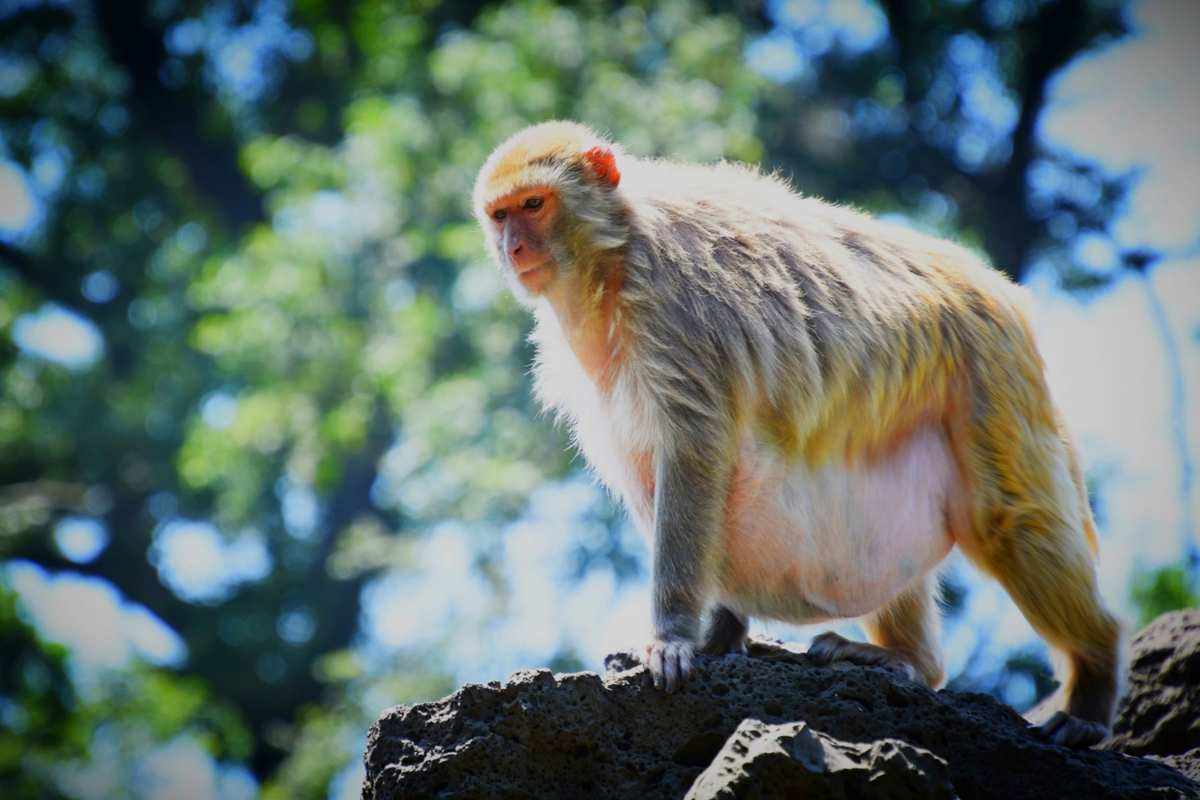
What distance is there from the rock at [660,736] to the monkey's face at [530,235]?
68.7 inches

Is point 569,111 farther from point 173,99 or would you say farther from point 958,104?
point 173,99

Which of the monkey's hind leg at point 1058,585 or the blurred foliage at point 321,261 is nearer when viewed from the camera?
the monkey's hind leg at point 1058,585

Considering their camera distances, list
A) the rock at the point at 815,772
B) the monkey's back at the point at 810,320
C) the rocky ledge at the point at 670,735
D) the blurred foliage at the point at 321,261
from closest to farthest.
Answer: the rock at the point at 815,772
the rocky ledge at the point at 670,735
the monkey's back at the point at 810,320
the blurred foliage at the point at 321,261

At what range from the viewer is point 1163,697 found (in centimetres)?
577

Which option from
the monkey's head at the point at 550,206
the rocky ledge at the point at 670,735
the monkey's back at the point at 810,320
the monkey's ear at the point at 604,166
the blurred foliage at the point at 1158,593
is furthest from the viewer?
the blurred foliage at the point at 1158,593

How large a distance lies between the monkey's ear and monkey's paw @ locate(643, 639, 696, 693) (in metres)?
1.96

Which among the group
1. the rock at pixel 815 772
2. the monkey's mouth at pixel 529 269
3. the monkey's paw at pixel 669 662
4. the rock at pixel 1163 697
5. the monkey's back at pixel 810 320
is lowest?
the rock at pixel 815 772

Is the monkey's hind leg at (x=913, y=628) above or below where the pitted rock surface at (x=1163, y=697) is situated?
above

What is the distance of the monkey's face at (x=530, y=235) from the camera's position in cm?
557

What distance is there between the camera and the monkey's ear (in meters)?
5.61

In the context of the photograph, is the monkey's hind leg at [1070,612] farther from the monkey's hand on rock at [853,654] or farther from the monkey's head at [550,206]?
the monkey's head at [550,206]

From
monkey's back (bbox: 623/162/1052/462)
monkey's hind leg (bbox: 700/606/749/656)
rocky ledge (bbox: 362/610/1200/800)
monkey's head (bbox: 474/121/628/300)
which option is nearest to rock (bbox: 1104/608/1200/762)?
rocky ledge (bbox: 362/610/1200/800)

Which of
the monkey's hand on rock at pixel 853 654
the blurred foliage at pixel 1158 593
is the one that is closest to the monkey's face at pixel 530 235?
the monkey's hand on rock at pixel 853 654

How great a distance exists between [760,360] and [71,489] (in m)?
19.9
